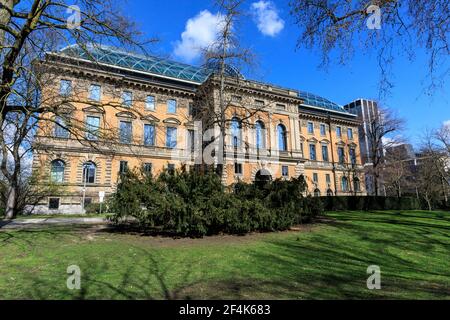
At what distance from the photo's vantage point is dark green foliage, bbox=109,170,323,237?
39.2ft

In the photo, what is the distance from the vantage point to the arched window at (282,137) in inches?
1858

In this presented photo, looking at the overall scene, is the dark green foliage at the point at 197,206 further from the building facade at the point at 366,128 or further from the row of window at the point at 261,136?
the building facade at the point at 366,128

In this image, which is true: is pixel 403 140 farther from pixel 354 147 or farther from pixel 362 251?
pixel 362 251

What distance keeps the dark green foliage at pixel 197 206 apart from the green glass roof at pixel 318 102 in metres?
48.3

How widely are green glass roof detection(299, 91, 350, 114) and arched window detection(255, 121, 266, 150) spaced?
17745mm

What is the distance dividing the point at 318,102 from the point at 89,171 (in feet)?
147

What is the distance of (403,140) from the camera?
1624 inches

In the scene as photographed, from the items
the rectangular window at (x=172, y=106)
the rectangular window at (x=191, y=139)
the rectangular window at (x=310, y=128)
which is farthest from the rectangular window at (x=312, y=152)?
the rectangular window at (x=172, y=106)

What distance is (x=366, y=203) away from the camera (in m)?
29.1

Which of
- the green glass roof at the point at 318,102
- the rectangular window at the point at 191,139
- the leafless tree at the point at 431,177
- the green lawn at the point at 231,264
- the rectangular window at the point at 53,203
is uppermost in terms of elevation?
the green glass roof at the point at 318,102

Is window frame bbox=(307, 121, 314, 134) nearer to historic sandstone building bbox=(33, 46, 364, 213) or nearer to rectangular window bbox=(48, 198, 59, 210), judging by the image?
historic sandstone building bbox=(33, 46, 364, 213)
